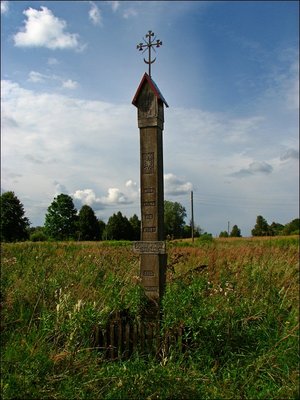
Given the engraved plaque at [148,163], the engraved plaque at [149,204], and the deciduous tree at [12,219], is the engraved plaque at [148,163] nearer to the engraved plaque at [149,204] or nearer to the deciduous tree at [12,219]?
the engraved plaque at [149,204]

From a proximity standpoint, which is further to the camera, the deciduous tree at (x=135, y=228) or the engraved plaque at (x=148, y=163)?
the deciduous tree at (x=135, y=228)

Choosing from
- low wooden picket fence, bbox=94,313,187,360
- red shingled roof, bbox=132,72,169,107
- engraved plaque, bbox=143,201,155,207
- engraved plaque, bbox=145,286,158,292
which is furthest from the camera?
red shingled roof, bbox=132,72,169,107

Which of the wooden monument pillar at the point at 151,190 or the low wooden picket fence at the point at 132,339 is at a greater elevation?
the wooden monument pillar at the point at 151,190

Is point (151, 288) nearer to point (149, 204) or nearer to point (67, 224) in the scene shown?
point (149, 204)

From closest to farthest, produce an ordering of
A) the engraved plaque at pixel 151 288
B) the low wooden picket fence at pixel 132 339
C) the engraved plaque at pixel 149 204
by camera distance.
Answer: the low wooden picket fence at pixel 132 339
the engraved plaque at pixel 151 288
the engraved plaque at pixel 149 204

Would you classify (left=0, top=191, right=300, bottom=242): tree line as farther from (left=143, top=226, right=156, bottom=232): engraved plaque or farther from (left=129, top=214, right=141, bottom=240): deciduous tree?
(left=143, top=226, right=156, bottom=232): engraved plaque

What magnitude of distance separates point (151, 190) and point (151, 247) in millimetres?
783

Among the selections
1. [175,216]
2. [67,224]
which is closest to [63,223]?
[67,224]

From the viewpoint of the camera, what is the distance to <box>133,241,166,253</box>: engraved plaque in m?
5.43

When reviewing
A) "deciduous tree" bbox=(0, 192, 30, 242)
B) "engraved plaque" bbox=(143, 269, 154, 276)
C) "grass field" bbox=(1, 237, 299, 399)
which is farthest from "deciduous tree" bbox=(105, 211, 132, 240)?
"engraved plaque" bbox=(143, 269, 154, 276)

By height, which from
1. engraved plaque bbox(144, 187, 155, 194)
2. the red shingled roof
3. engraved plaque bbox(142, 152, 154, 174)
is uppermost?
the red shingled roof

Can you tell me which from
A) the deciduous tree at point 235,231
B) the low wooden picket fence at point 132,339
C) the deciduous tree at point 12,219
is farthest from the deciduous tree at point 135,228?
the low wooden picket fence at point 132,339

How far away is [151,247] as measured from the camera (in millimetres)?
5461

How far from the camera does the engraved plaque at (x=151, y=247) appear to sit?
17.8 ft
